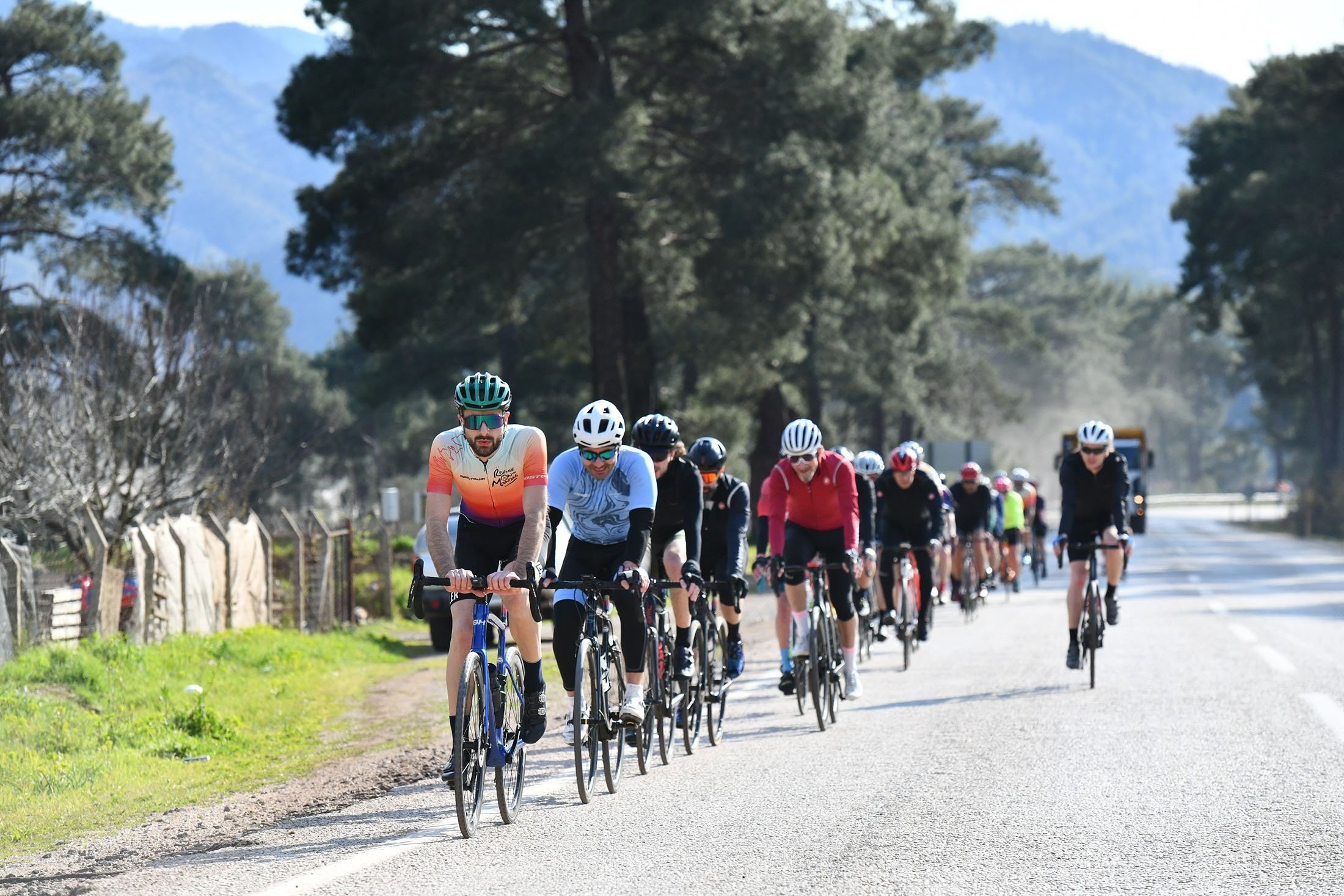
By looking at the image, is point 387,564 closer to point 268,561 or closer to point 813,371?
point 268,561

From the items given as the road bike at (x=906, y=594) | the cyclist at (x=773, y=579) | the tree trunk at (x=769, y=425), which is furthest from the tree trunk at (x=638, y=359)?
the cyclist at (x=773, y=579)

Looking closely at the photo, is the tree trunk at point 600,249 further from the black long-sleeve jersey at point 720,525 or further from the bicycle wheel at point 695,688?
the bicycle wheel at point 695,688

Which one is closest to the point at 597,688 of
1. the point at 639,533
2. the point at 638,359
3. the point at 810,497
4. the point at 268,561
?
the point at 639,533

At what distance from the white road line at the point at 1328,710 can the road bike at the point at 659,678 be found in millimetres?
3983

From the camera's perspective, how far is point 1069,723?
412 inches

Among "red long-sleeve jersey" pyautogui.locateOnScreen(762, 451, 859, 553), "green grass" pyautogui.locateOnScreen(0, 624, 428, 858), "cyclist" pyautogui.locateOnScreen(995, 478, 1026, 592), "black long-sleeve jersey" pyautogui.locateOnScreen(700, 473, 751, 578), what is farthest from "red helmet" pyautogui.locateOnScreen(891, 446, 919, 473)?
"cyclist" pyautogui.locateOnScreen(995, 478, 1026, 592)

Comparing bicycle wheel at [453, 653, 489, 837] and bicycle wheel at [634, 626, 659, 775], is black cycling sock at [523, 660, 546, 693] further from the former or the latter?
bicycle wheel at [634, 626, 659, 775]

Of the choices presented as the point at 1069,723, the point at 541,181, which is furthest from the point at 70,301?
the point at 1069,723

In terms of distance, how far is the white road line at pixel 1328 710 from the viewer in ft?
32.6

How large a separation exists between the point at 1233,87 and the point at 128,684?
6039 cm

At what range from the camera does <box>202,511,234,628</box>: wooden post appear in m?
17.4

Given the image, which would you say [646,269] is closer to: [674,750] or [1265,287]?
[674,750]

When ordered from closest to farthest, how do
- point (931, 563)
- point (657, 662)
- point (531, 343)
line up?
point (657, 662) < point (931, 563) < point (531, 343)

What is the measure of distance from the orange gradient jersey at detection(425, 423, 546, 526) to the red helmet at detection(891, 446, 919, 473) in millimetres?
8188
